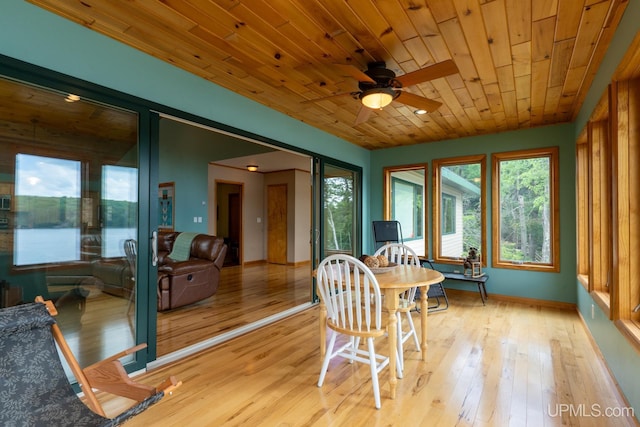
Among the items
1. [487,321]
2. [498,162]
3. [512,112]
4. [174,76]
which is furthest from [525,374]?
→ [174,76]

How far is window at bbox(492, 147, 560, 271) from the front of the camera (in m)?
4.29

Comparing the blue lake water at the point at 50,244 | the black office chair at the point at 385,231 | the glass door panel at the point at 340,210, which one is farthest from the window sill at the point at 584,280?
the blue lake water at the point at 50,244

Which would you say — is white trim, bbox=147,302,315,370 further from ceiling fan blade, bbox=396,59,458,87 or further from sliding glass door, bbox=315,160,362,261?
ceiling fan blade, bbox=396,59,458,87

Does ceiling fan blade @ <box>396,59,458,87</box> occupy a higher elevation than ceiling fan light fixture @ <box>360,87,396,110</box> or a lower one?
higher

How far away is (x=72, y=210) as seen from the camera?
2117 millimetres

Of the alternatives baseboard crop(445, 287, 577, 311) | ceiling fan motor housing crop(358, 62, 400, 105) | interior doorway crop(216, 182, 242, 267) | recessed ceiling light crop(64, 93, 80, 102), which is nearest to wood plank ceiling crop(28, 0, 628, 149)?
ceiling fan motor housing crop(358, 62, 400, 105)

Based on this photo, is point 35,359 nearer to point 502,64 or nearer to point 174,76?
point 174,76

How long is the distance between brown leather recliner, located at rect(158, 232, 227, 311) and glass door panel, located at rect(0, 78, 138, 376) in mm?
1543

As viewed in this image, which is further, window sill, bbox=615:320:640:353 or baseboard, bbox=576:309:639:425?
baseboard, bbox=576:309:639:425

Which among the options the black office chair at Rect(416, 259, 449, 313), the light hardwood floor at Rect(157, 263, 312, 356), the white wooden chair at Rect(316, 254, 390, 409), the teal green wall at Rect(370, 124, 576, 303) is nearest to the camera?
the white wooden chair at Rect(316, 254, 390, 409)

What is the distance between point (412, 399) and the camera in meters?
2.07

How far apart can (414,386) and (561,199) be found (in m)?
3.46

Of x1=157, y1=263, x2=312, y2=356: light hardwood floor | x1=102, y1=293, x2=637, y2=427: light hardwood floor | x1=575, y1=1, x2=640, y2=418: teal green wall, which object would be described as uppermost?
x1=575, y1=1, x2=640, y2=418: teal green wall

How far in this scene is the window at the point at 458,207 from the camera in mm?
4824
